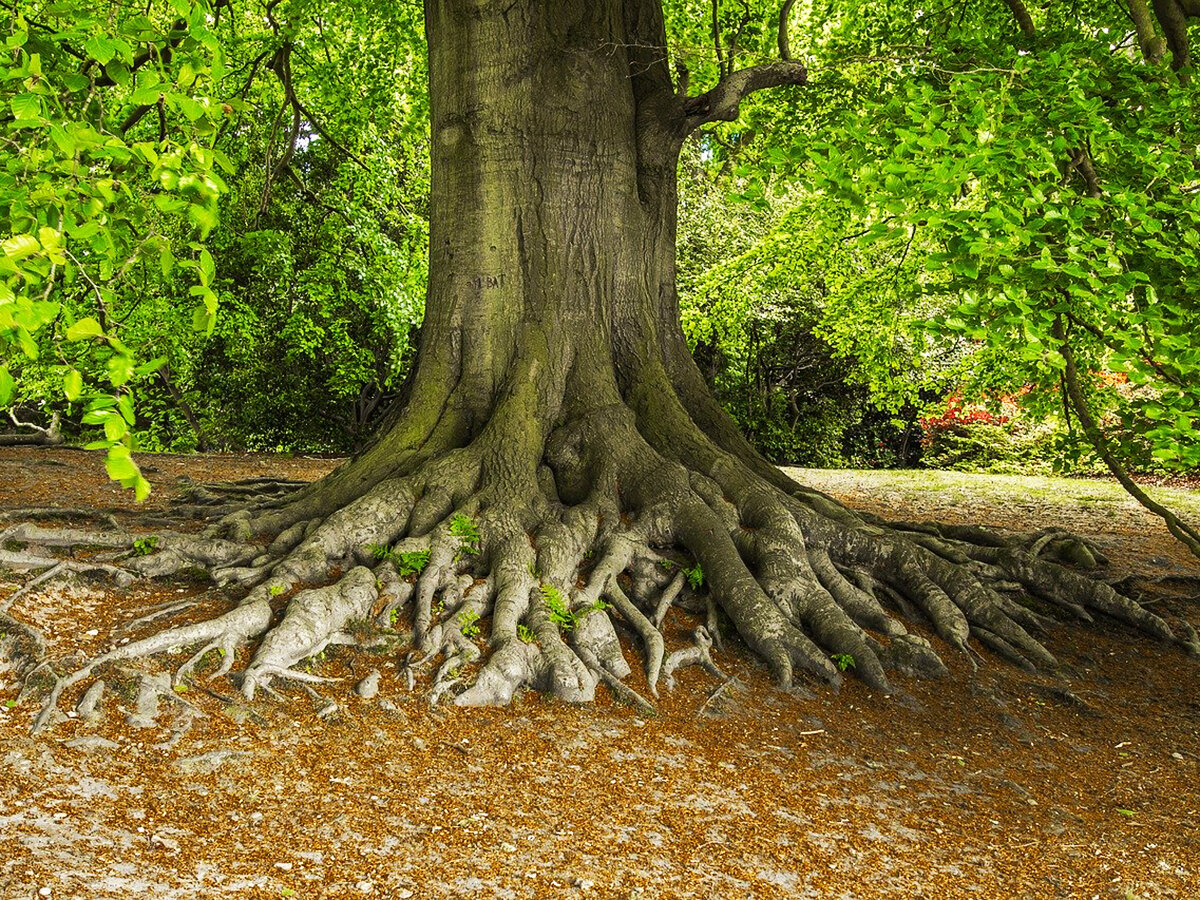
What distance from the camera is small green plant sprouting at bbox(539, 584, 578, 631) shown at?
16.5 ft

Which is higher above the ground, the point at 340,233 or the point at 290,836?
the point at 340,233

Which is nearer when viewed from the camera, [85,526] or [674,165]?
[85,526]

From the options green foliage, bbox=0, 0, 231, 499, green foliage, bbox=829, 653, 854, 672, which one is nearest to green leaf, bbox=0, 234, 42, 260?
green foliage, bbox=0, 0, 231, 499

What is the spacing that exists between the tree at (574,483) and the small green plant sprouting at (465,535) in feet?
0.06

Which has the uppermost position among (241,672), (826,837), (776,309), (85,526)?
(776,309)

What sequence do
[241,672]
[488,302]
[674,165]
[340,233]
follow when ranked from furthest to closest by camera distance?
1. [340,233]
2. [674,165]
3. [488,302]
4. [241,672]

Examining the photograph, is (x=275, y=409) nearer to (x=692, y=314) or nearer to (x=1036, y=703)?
(x=692, y=314)

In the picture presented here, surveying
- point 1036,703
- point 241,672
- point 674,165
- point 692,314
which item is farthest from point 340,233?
point 1036,703

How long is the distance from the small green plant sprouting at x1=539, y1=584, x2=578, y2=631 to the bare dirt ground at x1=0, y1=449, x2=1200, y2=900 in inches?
16.1

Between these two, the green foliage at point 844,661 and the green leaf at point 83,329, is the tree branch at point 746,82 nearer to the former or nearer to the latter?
the green foliage at point 844,661

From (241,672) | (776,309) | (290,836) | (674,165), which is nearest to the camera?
(290,836)

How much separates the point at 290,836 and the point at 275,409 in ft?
43.7

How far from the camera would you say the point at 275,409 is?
15.6m

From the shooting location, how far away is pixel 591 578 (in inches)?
217
